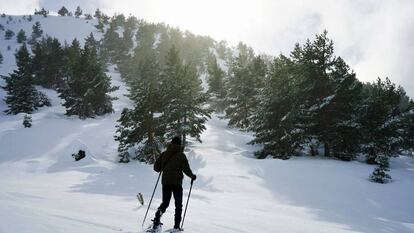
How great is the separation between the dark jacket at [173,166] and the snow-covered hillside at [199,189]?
148cm

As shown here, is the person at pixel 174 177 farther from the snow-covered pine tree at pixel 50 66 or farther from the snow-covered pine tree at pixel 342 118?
the snow-covered pine tree at pixel 50 66

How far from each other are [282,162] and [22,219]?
83.6 ft

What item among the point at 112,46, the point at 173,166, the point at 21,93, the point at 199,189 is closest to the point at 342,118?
the point at 199,189

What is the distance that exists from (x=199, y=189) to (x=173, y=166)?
1460 centimetres

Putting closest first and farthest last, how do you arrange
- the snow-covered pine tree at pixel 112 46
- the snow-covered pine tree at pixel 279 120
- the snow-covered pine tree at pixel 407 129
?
the snow-covered pine tree at pixel 279 120, the snow-covered pine tree at pixel 407 129, the snow-covered pine tree at pixel 112 46

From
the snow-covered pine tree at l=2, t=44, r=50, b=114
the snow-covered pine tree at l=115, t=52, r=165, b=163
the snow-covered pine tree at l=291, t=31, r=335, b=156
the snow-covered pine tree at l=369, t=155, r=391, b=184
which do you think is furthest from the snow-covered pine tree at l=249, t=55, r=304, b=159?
the snow-covered pine tree at l=2, t=44, r=50, b=114

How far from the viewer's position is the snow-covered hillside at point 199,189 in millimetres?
10594

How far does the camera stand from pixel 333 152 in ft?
120

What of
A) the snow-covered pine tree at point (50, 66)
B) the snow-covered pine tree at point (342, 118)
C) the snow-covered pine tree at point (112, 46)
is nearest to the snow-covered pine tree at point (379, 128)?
the snow-covered pine tree at point (342, 118)

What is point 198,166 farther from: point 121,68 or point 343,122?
point 121,68

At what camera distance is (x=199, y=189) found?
23.2m

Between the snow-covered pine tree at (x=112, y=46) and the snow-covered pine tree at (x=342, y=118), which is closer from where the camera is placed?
the snow-covered pine tree at (x=342, y=118)

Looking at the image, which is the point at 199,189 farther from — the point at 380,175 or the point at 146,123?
the point at 380,175

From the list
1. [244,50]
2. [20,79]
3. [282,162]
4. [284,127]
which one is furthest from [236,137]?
[244,50]
